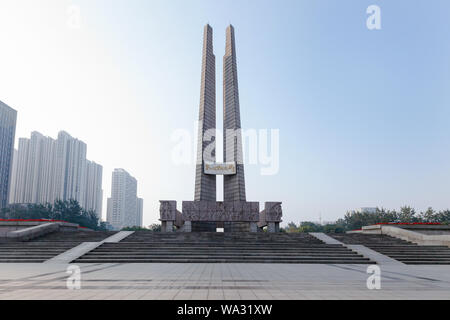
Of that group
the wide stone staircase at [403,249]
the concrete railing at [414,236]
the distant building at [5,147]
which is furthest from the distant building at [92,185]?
the wide stone staircase at [403,249]

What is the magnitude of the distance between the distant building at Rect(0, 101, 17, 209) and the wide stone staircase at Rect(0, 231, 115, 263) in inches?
2357

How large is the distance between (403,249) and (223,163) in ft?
58.6

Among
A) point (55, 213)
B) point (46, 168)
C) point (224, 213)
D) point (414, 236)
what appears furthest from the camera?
point (46, 168)

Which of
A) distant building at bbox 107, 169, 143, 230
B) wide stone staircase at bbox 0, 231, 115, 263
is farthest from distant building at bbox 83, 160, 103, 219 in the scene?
wide stone staircase at bbox 0, 231, 115, 263

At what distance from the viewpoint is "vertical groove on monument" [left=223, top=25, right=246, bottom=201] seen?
3081cm

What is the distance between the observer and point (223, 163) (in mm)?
31062

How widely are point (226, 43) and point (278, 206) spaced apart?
2063 centimetres

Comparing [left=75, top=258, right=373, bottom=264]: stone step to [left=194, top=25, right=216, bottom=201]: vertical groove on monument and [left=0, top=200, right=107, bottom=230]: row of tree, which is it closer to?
[left=194, top=25, right=216, bottom=201]: vertical groove on monument

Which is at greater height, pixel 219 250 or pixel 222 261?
pixel 219 250

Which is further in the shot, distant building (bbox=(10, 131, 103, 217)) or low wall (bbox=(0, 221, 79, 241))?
distant building (bbox=(10, 131, 103, 217))

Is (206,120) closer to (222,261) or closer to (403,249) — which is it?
(222,261)

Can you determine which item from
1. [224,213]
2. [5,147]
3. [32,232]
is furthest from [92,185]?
[32,232]

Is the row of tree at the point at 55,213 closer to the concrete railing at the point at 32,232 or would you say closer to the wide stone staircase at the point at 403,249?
the concrete railing at the point at 32,232
